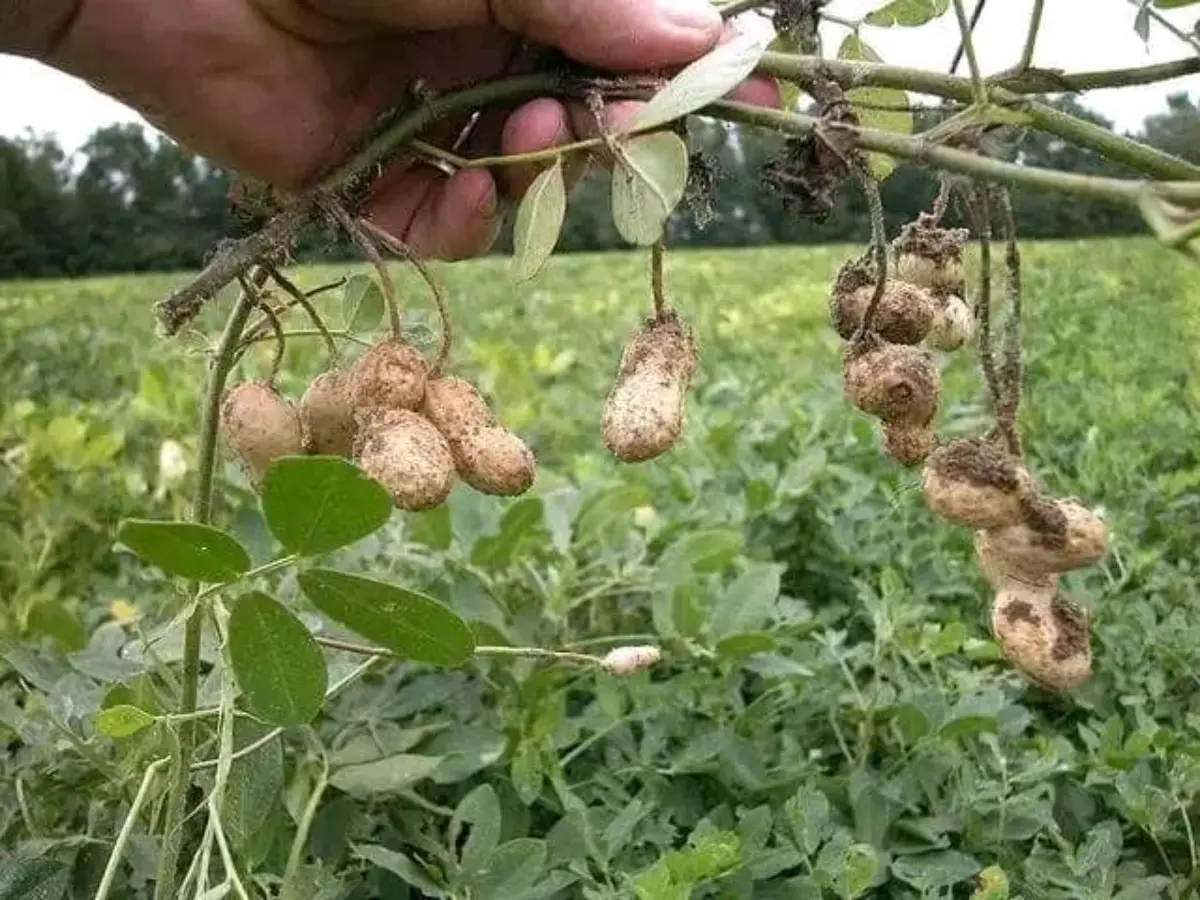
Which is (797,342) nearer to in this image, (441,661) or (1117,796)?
(1117,796)

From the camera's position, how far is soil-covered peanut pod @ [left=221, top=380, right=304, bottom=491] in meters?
0.75

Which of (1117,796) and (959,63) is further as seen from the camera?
(1117,796)

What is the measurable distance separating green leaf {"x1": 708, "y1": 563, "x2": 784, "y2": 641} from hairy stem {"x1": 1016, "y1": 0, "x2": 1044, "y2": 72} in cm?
52

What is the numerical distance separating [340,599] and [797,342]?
2800 millimetres

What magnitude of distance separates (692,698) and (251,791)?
37 cm

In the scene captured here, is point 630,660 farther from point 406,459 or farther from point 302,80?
point 302,80

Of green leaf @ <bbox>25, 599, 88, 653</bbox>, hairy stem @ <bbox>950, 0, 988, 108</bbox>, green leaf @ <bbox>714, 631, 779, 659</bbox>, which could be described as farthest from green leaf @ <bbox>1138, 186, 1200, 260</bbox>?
green leaf @ <bbox>25, 599, 88, 653</bbox>

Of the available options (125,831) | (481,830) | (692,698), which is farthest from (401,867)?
(692,698)

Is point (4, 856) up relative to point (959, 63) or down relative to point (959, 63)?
down

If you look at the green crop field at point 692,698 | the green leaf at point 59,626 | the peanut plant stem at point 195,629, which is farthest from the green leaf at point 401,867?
the green leaf at point 59,626

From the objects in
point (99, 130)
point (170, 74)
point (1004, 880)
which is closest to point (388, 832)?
point (1004, 880)

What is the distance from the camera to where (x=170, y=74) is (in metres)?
1.02

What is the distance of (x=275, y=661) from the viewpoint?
0.62 m

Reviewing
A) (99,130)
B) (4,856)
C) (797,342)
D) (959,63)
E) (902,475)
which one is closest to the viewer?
(959,63)
